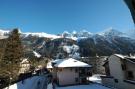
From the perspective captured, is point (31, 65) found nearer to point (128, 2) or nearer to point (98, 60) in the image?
point (98, 60)

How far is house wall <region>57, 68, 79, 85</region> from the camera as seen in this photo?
119 feet

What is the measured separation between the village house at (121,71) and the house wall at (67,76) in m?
7.66

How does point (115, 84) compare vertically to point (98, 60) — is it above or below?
below

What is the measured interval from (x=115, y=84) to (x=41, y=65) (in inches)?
2886

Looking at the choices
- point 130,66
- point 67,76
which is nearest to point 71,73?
point 67,76

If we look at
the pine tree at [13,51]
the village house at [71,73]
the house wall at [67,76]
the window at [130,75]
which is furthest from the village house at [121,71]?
the pine tree at [13,51]

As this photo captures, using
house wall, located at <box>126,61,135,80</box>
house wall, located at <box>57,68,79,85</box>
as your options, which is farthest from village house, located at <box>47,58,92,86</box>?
house wall, located at <box>126,61,135,80</box>

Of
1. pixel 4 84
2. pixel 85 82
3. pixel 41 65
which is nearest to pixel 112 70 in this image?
pixel 85 82

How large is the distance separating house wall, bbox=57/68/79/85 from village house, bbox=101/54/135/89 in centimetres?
766

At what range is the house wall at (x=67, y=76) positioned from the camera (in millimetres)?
36406

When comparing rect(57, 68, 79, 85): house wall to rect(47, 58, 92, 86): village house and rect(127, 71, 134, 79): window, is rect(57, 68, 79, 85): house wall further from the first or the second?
rect(127, 71, 134, 79): window

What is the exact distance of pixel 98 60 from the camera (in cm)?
6078

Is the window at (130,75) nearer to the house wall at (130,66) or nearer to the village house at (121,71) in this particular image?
the village house at (121,71)

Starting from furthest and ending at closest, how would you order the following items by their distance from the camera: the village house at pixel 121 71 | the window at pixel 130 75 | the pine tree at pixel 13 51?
1. the pine tree at pixel 13 51
2. the window at pixel 130 75
3. the village house at pixel 121 71
